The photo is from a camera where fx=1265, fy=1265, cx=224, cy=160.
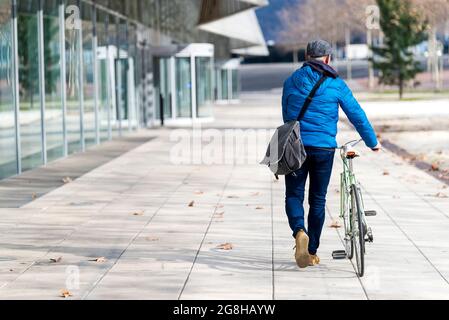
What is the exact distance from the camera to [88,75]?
27266 mm

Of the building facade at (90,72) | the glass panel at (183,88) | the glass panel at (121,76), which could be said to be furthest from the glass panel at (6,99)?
the glass panel at (183,88)

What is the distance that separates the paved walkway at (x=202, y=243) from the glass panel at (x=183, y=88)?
74.3ft

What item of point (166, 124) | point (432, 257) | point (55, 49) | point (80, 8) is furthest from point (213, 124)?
point (432, 257)

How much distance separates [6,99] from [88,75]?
8648 mm

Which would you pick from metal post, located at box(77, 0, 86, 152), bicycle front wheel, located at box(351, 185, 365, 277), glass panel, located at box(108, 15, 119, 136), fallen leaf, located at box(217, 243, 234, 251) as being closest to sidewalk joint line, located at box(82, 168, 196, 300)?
fallen leaf, located at box(217, 243, 234, 251)

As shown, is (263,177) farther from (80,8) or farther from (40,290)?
(40,290)

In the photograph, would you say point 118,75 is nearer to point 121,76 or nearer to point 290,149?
point 121,76

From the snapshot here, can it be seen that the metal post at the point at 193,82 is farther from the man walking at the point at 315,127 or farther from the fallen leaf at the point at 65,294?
the fallen leaf at the point at 65,294

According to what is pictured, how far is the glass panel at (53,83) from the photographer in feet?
73.3

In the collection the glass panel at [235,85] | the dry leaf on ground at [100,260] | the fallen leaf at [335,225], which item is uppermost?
the dry leaf on ground at [100,260]

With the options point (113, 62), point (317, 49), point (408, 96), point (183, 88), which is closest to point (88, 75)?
point (113, 62)

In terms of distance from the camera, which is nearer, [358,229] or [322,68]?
[358,229]

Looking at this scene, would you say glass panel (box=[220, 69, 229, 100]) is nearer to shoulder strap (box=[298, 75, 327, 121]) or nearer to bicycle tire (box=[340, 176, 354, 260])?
bicycle tire (box=[340, 176, 354, 260])

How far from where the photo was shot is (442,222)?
1287 centimetres
